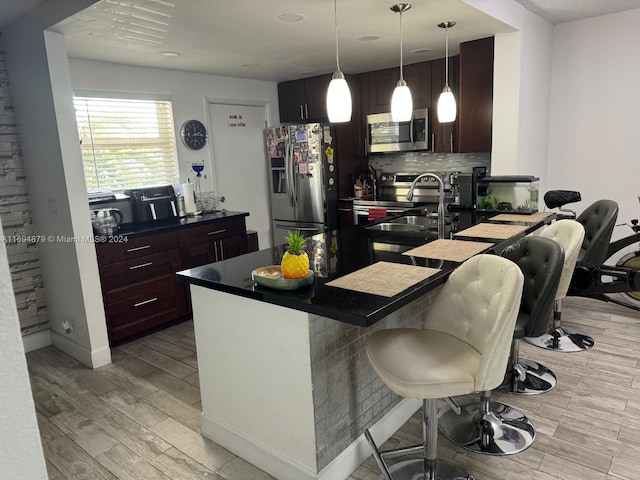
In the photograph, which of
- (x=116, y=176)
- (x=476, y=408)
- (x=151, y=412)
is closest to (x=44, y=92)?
(x=116, y=176)

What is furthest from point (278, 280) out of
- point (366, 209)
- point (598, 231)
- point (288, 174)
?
point (288, 174)

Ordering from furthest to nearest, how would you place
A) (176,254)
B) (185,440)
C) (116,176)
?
(116,176), (176,254), (185,440)

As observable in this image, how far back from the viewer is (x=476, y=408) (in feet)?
8.16

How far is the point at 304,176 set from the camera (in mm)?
5242

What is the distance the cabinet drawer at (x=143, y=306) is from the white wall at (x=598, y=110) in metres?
3.93

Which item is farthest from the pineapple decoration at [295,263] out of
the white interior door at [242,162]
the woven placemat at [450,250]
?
the white interior door at [242,162]

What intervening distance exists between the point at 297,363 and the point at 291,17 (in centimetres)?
225

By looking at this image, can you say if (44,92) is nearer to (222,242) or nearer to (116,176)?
(116,176)

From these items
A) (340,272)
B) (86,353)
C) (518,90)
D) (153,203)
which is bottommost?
(86,353)

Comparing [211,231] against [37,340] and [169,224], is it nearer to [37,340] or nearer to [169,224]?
[169,224]

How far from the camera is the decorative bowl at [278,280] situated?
1.83 meters

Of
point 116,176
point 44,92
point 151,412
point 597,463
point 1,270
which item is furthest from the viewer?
point 116,176

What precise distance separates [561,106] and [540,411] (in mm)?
3211

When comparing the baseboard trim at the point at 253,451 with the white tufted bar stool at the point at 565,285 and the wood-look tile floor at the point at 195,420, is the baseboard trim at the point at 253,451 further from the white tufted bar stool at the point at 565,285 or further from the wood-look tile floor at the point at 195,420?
the white tufted bar stool at the point at 565,285
